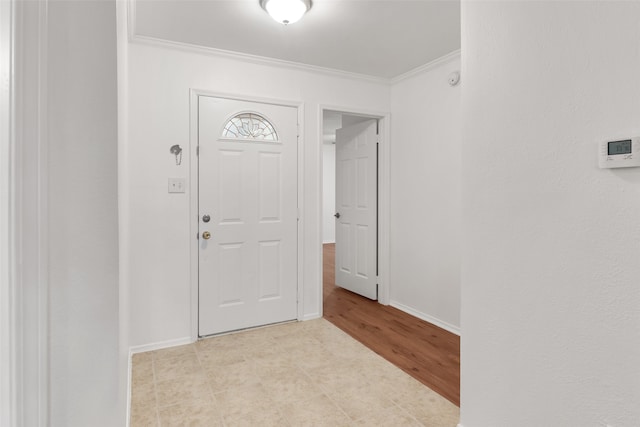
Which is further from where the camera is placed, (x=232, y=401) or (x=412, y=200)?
(x=412, y=200)

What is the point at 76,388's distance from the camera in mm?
813

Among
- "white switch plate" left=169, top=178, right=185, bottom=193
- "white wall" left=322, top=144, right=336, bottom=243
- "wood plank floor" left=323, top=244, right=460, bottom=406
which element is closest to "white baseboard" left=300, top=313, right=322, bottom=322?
"wood plank floor" left=323, top=244, right=460, bottom=406

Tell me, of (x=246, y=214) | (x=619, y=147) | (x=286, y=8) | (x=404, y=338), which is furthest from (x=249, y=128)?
(x=619, y=147)

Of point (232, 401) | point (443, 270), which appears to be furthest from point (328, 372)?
point (443, 270)

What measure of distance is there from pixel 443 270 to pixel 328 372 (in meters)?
1.48

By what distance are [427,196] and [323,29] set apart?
1758 mm

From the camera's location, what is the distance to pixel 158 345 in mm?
2770

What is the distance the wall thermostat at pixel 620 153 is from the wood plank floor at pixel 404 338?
1.55 m

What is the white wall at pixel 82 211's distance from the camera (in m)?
0.78

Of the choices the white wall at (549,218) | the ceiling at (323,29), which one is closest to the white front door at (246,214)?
the ceiling at (323,29)

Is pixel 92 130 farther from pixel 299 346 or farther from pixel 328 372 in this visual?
pixel 299 346

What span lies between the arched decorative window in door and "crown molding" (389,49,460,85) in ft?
4.79

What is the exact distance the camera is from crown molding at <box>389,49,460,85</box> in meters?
3.04

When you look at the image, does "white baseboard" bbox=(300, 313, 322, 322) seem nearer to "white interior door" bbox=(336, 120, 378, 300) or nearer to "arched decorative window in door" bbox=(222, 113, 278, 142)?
"white interior door" bbox=(336, 120, 378, 300)
